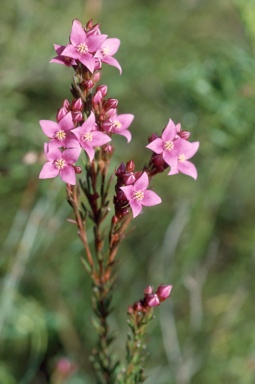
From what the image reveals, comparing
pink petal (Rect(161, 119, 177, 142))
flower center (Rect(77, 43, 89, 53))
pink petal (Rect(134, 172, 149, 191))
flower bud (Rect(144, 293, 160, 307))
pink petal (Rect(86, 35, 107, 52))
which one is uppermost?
pink petal (Rect(86, 35, 107, 52))

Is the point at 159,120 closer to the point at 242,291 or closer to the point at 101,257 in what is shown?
the point at 242,291

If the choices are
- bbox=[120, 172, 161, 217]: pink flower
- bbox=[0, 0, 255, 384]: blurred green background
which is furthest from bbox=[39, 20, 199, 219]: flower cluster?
bbox=[0, 0, 255, 384]: blurred green background

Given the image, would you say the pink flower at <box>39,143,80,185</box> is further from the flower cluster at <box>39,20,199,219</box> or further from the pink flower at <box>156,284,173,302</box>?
the pink flower at <box>156,284,173,302</box>

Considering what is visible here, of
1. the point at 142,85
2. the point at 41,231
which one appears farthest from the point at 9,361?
the point at 142,85

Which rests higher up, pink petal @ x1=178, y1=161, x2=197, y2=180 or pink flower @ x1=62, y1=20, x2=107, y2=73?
pink flower @ x1=62, y1=20, x2=107, y2=73

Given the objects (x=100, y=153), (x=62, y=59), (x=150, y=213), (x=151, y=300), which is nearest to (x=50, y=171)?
(x=100, y=153)

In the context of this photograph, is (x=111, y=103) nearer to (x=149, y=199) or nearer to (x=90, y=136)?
(x=90, y=136)
